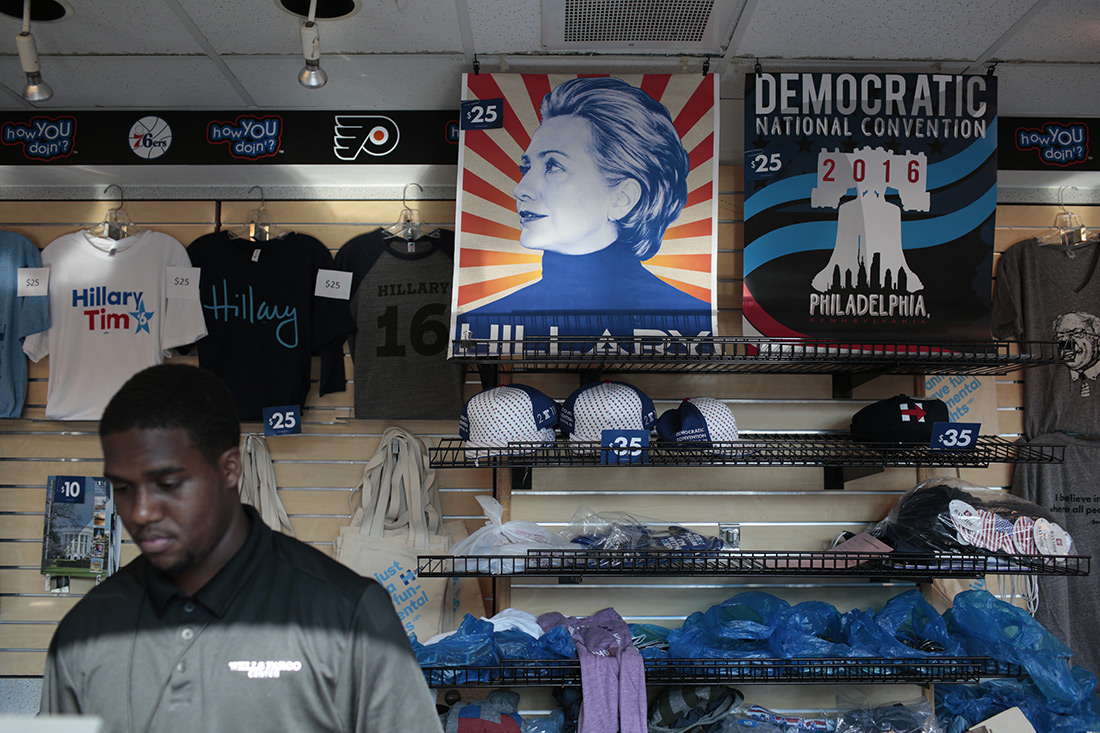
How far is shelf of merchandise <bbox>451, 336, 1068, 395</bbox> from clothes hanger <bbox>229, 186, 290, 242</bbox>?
122 centimetres

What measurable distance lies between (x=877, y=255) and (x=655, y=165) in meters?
0.93

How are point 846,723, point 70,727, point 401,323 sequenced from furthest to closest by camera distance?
1. point 401,323
2. point 846,723
3. point 70,727

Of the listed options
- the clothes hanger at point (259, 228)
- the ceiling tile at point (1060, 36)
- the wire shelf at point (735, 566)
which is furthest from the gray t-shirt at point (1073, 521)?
the clothes hanger at point (259, 228)

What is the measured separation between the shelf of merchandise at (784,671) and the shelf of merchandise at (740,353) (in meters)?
1.01

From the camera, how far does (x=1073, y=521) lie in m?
3.17

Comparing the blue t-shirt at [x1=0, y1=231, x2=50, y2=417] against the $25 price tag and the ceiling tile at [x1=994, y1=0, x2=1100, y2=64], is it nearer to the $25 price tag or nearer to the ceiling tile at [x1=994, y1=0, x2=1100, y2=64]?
the $25 price tag

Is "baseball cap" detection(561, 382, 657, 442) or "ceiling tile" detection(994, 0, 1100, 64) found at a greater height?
"ceiling tile" detection(994, 0, 1100, 64)

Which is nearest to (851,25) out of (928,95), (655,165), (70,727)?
(928,95)

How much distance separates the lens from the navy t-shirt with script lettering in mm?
3230

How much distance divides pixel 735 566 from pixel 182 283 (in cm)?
254

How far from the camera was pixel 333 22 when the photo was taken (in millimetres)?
2561

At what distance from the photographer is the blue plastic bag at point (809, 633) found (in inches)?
101

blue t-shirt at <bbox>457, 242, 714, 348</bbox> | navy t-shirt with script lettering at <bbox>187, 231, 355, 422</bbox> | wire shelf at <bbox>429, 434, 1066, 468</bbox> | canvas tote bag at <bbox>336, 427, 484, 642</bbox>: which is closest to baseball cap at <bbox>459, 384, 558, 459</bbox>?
wire shelf at <bbox>429, 434, 1066, 468</bbox>

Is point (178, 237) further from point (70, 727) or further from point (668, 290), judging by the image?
point (70, 727)
